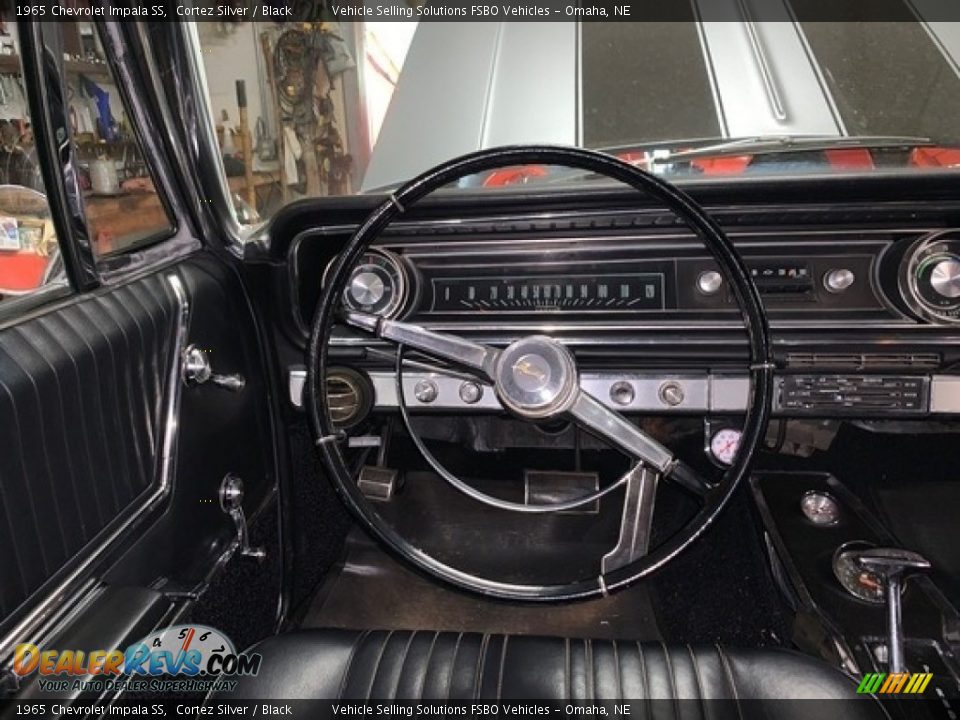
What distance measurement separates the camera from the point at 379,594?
1812 millimetres

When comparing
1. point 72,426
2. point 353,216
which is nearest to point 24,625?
point 72,426

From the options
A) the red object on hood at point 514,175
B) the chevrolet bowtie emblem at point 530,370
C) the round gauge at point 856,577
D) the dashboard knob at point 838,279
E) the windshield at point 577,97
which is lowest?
the round gauge at point 856,577

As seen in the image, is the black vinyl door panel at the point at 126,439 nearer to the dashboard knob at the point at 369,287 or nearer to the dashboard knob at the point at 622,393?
the dashboard knob at the point at 369,287

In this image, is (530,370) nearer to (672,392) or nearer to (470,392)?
(470,392)

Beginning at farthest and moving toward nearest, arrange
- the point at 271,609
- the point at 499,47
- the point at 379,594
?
the point at 499,47 → the point at 379,594 → the point at 271,609

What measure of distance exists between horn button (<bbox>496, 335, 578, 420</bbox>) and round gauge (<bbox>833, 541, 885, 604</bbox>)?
81 cm

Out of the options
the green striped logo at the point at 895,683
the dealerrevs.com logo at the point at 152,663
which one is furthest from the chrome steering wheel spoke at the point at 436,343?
the green striped logo at the point at 895,683

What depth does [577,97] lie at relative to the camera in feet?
5.69

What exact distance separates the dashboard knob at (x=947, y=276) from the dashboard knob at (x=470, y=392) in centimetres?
87

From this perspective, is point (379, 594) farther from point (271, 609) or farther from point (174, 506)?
point (174, 506)

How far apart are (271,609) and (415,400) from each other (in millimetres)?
588

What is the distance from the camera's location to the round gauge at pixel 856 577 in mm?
1433

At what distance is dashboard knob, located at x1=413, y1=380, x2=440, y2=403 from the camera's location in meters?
1.44

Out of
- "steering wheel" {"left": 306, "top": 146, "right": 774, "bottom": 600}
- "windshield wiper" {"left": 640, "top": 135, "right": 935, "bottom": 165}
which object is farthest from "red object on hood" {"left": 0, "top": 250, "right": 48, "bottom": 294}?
"windshield wiper" {"left": 640, "top": 135, "right": 935, "bottom": 165}
